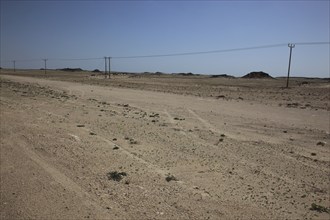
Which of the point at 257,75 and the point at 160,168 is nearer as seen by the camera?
the point at 160,168

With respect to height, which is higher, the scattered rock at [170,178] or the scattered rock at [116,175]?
the scattered rock at [116,175]

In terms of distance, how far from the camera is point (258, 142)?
11812mm

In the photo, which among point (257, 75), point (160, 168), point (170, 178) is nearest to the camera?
point (170, 178)

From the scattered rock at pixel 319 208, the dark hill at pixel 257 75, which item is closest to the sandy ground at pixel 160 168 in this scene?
the scattered rock at pixel 319 208

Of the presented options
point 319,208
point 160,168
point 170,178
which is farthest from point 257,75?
point 319,208

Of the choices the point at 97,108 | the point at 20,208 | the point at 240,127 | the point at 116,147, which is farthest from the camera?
the point at 97,108

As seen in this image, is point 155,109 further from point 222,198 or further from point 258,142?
point 222,198

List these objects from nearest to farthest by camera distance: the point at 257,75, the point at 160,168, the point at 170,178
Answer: the point at 170,178
the point at 160,168
the point at 257,75

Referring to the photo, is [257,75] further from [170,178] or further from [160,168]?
[170,178]

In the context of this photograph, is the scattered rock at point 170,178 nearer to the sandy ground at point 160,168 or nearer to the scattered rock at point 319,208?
the sandy ground at point 160,168

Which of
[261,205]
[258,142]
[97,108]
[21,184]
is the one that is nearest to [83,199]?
[21,184]

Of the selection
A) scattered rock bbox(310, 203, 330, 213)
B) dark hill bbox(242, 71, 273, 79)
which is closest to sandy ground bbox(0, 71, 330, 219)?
scattered rock bbox(310, 203, 330, 213)

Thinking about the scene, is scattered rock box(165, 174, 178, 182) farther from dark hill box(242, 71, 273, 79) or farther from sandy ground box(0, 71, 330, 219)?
dark hill box(242, 71, 273, 79)

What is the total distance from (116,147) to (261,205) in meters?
4.75
